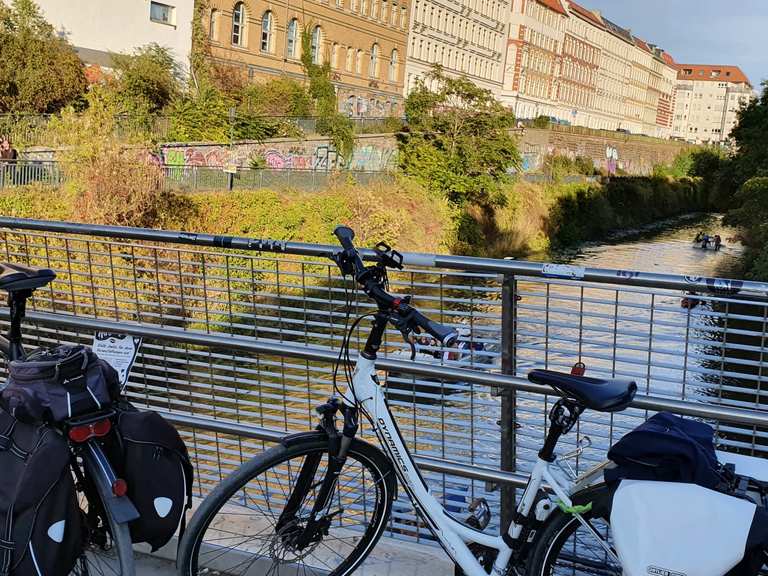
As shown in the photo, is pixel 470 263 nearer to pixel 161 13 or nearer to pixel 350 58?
pixel 161 13

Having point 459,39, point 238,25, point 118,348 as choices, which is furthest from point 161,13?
point 459,39

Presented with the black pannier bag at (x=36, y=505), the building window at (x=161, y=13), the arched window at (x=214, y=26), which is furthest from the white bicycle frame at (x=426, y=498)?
the arched window at (x=214, y=26)

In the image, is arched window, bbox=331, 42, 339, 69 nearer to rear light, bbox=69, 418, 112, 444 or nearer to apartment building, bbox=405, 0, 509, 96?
apartment building, bbox=405, 0, 509, 96

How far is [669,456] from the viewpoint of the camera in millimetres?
2426

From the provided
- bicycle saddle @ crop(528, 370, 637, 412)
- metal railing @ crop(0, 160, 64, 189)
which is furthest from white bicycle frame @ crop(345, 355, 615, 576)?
metal railing @ crop(0, 160, 64, 189)

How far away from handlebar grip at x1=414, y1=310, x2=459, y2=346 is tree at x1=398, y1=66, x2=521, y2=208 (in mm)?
34626

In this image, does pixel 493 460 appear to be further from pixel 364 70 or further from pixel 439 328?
pixel 364 70

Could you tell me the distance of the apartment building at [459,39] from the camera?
211 ft

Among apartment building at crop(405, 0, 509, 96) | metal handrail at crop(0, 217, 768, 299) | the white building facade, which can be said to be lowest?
metal handrail at crop(0, 217, 768, 299)

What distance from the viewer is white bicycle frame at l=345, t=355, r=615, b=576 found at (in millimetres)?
2887

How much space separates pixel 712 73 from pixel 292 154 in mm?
149254

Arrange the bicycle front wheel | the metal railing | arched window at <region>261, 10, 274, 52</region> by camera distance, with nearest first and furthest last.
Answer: the bicycle front wheel < the metal railing < arched window at <region>261, 10, 274, 52</region>

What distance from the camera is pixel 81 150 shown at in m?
20.2

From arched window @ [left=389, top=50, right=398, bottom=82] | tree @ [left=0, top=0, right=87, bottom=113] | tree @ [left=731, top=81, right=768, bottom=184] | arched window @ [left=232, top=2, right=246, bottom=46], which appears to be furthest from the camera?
arched window @ [left=389, top=50, right=398, bottom=82]
